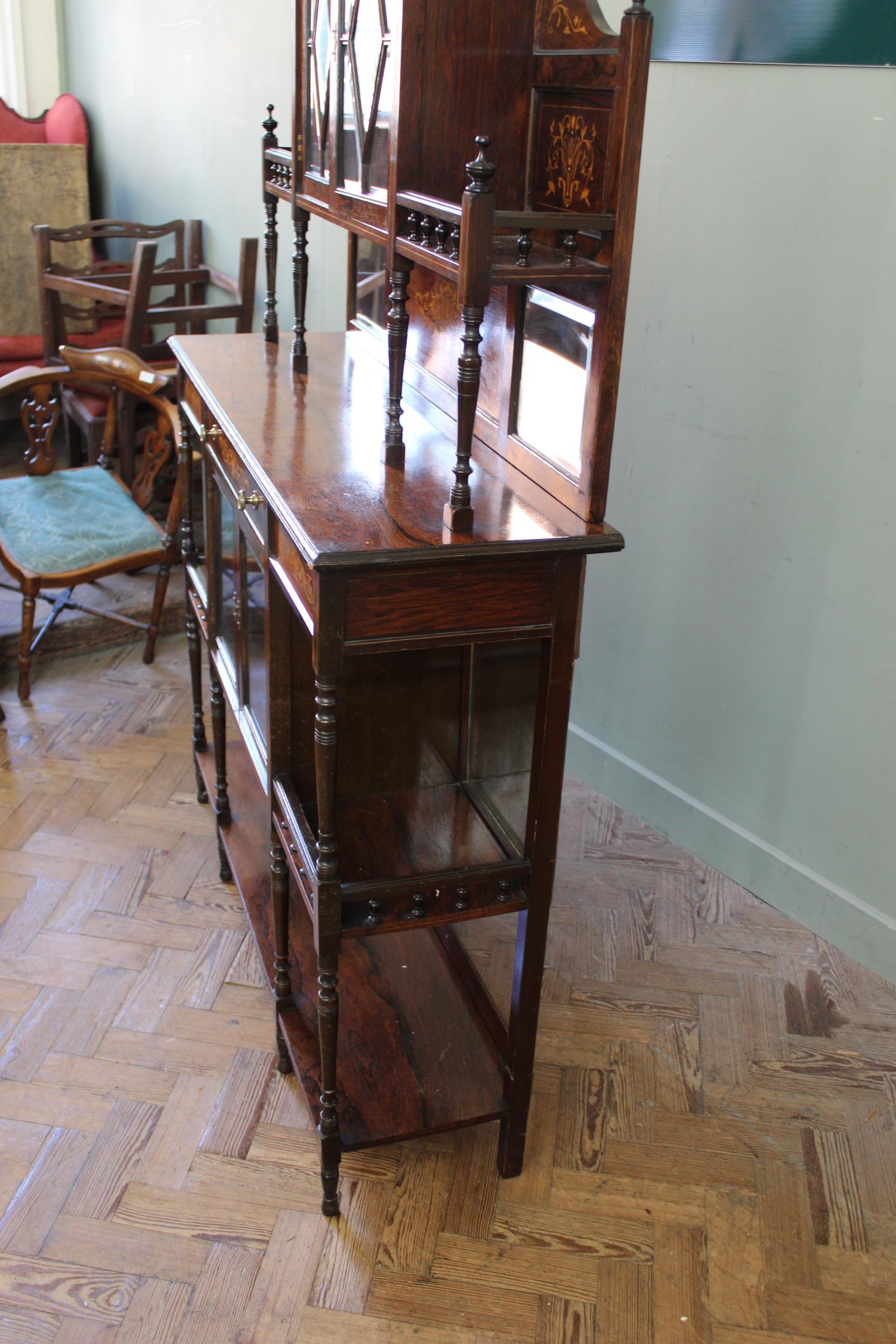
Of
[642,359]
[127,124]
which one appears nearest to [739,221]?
[642,359]

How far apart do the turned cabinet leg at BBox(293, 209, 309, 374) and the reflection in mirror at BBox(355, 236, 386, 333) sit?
0.66 ft

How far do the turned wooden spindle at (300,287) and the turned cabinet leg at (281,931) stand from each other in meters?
1.05

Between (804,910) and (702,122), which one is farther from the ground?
(702,122)

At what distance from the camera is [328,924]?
1802mm

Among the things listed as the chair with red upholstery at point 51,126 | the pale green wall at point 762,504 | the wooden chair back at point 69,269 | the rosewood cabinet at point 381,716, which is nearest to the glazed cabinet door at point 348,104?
the rosewood cabinet at point 381,716

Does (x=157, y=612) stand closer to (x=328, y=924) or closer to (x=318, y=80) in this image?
(x=318, y=80)

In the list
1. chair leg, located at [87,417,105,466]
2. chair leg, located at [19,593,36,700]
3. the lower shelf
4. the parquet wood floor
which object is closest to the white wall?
chair leg, located at [87,417,105,466]

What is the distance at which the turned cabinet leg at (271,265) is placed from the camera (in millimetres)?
2619

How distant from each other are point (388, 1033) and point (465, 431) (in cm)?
123

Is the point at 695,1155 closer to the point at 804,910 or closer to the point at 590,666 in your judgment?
the point at 804,910

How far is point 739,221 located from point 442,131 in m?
0.94

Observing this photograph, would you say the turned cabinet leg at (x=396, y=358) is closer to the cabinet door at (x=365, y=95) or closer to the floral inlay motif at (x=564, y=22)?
the cabinet door at (x=365, y=95)

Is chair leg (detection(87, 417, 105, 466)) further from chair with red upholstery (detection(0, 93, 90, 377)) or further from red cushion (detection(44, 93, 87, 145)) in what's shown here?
red cushion (detection(44, 93, 87, 145))

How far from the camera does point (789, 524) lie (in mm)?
2596
